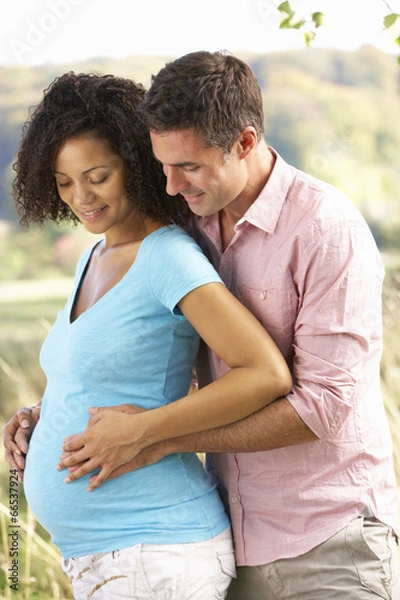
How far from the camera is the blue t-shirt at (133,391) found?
166 cm

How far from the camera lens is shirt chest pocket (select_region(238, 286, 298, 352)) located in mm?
1672

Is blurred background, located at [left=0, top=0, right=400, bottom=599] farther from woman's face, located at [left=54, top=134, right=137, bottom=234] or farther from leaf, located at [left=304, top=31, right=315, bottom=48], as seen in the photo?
leaf, located at [left=304, top=31, right=315, bottom=48]

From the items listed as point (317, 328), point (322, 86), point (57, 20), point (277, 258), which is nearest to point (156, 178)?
point (277, 258)

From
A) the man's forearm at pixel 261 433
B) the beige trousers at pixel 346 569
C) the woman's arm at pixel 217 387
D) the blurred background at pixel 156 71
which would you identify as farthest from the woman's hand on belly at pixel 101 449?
the blurred background at pixel 156 71

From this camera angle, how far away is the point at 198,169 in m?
1.66

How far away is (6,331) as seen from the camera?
4.26 metres

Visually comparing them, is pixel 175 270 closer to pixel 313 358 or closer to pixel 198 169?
pixel 198 169

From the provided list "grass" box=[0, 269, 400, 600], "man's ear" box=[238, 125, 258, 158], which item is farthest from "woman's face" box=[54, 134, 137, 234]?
"grass" box=[0, 269, 400, 600]

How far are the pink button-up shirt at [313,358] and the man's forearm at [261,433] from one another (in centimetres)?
A: 2

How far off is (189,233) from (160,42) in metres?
2.70

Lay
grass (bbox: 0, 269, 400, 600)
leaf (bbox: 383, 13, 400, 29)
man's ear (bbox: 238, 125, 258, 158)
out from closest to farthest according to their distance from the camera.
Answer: leaf (bbox: 383, 13, 400, 29) < man's ear (bbox: 238, 125, 258, 158) < grass (bbox: 0, 269, 400, 600)

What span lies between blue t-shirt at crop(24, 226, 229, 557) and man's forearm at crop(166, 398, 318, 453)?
119 millimetres

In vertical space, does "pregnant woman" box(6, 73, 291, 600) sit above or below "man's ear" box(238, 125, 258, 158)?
below

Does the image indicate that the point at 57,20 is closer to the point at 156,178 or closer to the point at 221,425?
the point at 156,178
